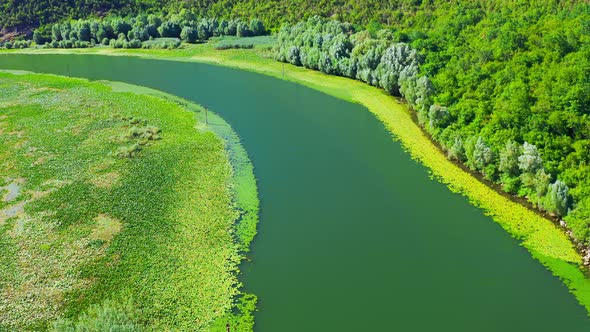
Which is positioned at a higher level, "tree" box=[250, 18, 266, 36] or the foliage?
"tree" box=[250, 18, 266, 36]

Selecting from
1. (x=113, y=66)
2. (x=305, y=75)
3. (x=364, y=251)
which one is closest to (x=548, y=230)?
(x=364, y=251)

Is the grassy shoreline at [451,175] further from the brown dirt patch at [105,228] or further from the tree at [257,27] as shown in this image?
the brown dirt patch at [105,228]

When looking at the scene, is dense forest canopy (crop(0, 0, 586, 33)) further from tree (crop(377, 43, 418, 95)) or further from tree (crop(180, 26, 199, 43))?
tree (crop(180, 26, 199, 43))

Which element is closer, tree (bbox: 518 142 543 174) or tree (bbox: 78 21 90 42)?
tree (bbox: 518 142 543 174)

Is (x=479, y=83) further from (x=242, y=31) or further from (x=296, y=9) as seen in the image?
(x=242, y=31)

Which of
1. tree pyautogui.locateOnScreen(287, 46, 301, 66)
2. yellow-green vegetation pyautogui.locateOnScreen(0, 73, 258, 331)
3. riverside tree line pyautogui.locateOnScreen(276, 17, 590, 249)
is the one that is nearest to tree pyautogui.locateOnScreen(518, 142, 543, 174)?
riverside tree line pyautogui.locateOnScreen(276, 17, 590, 249)

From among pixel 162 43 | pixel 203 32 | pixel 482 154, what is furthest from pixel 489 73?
pixel 162 43
